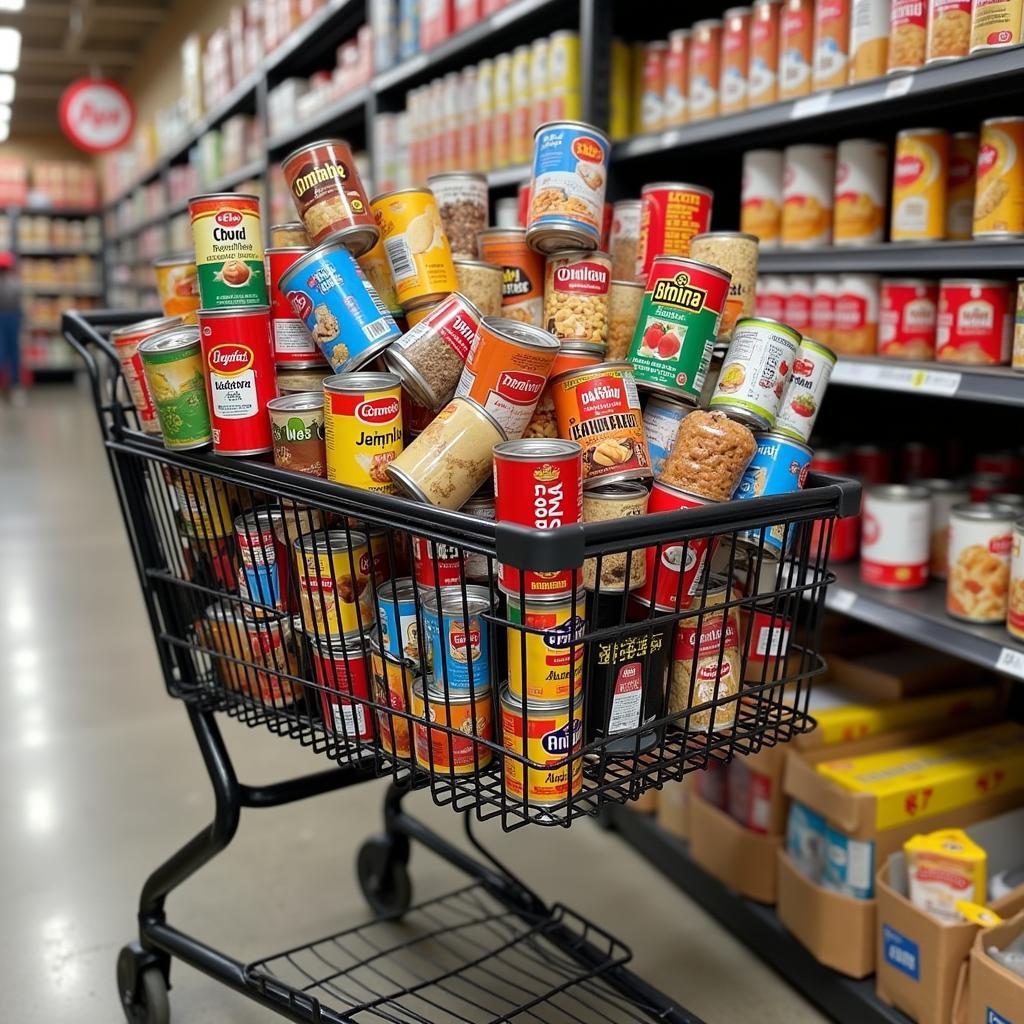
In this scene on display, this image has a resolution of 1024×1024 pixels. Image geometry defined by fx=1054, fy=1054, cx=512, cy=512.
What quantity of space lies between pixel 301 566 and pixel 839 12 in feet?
4.64

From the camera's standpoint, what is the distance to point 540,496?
993mm

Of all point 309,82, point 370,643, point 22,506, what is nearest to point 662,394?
point 370,643

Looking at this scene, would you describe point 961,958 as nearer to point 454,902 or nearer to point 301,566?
point 454,902

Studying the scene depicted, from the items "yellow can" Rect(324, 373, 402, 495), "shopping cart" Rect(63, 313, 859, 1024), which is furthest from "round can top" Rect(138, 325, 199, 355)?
"yellow can" Rect(324, 373, 402, 495)

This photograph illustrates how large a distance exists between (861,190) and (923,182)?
0.47ft

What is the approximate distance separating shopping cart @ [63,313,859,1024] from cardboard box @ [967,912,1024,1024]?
40 centimetres

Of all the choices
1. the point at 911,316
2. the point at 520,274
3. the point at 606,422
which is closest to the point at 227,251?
the point at 520,274

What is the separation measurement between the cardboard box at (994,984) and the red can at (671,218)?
1026mm

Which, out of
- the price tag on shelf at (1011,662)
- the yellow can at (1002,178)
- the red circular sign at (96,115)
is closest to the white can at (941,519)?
the price tag on shelf at (1011,662)

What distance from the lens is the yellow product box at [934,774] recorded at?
1.71 metres

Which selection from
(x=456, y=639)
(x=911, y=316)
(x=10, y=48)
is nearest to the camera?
(x=456, y=639)

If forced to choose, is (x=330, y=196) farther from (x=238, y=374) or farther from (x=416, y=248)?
(x=238, y=374)

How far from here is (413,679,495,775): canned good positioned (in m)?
1.11

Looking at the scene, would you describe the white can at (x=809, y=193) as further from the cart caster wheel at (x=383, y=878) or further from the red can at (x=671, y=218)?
the cart caster wheel at (x=383, y=878)
